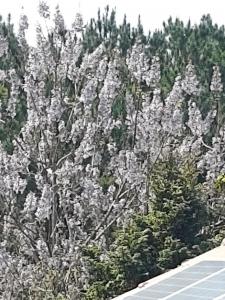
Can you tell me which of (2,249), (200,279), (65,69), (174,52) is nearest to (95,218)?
(2,249)

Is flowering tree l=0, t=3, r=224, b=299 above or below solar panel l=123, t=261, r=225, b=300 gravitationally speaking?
above

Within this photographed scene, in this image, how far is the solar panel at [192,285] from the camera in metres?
5.89

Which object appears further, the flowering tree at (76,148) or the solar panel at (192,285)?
the flowering tree at (76,148)

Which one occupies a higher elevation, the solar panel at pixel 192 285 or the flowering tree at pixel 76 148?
the flowering tree at pixel 76 148

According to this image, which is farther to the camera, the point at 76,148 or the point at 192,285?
the point at 76,148

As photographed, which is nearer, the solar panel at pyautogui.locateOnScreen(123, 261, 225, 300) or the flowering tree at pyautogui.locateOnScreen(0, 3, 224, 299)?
the solar panel at pyautogui.locateOnScreen(123, 261, 225, 300)

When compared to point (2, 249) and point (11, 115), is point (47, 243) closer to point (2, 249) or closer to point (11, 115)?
point (2, 249)

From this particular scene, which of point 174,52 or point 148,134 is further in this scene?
point 174,52

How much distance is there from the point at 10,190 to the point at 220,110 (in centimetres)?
519

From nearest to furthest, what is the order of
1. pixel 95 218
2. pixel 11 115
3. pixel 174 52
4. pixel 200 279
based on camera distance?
pixel 200 279 < pixel 95 218 < pixel 11 115 < pixel 174 52

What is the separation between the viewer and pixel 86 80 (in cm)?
1585

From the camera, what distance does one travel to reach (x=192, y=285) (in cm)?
625

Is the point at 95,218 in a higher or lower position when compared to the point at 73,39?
lower

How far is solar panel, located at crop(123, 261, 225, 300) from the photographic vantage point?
19.3 feet
